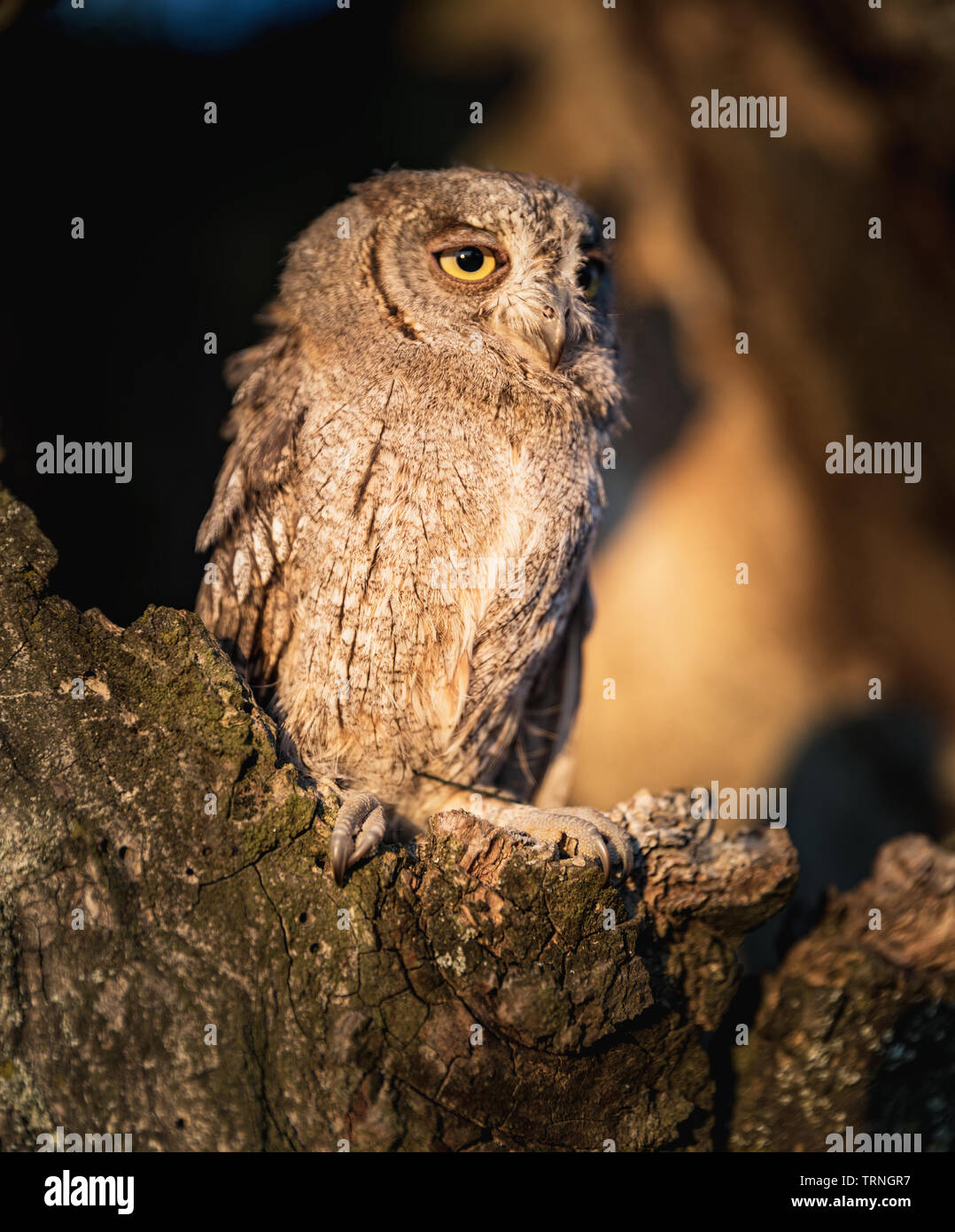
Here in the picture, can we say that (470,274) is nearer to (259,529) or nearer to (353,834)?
(259,529)

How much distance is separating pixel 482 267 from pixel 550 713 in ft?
5.01

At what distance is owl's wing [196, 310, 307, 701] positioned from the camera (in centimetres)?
206

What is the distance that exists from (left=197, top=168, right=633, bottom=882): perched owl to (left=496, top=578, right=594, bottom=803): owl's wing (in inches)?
19.1

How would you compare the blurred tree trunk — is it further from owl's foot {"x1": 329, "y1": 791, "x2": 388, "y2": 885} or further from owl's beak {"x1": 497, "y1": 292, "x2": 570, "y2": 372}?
owl's foot {"x1": 329, "y1": 791, "x2": 388, "y2": 885}

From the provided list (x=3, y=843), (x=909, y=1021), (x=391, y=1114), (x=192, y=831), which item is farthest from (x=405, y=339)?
(x=909, y=1021)

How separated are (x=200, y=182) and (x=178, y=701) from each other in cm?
239

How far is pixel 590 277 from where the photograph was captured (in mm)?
2252

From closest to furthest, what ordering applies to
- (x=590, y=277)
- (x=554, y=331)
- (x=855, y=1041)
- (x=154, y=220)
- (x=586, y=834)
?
(x=586, y=834)
(x=855, y=1041)
(x=554, y=331)
(x=590, y=277)
(x=154, y=220)

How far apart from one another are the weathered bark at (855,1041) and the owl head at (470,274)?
1612 millimetres

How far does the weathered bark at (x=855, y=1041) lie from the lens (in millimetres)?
1851

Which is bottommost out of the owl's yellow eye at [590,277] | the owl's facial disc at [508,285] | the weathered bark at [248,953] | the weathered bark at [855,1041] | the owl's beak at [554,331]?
the weathered bark at [855,1041]

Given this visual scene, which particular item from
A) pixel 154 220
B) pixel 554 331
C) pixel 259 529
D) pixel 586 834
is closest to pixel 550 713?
pixel 586 834

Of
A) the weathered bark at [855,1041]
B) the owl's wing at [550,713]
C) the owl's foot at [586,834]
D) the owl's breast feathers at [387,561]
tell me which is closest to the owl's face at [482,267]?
the owl's breast feathers at [387,561]

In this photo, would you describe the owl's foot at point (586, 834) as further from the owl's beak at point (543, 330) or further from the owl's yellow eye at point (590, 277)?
the owl's yellow eye at point (590, 277)
